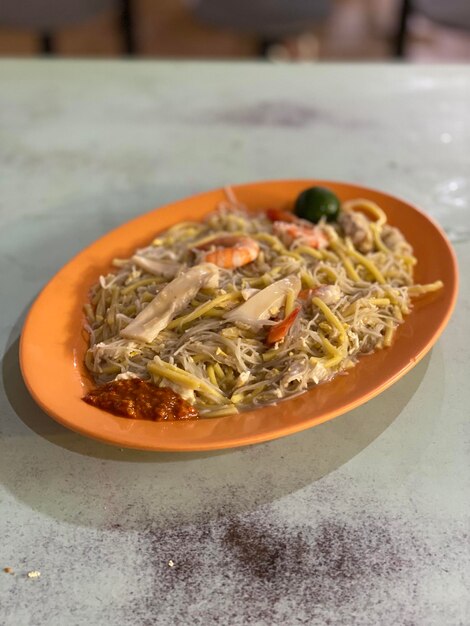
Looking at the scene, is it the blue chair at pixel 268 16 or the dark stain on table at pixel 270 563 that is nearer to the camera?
the dark stain on table at pixel 270 563

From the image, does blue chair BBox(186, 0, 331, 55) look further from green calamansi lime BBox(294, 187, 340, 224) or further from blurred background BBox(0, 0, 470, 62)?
green calamansi lime BBox(294, 187, 340, 224)

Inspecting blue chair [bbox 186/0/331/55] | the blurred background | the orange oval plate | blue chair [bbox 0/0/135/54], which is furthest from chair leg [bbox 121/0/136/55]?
the orange oval plate

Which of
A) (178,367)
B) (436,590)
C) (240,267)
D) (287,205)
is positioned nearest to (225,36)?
(287,205)

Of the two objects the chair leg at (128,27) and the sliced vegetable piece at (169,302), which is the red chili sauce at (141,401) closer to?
the sliced vegetable piece at (169,302)

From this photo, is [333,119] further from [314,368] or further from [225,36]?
[225,36]

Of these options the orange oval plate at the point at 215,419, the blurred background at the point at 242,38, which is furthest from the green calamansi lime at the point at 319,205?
the blurred background at the point at 242,38

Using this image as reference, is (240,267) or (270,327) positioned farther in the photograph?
(240,267)
